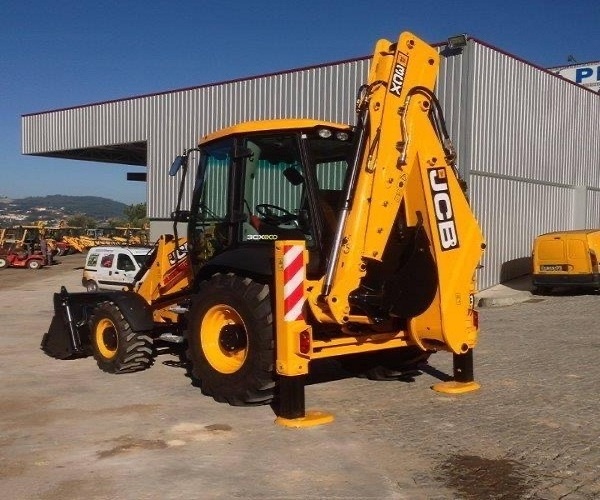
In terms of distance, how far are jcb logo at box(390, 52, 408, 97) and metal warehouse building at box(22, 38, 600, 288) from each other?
11.3m

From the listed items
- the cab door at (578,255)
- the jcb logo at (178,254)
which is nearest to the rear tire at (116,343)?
the jcb logo at (178,254)

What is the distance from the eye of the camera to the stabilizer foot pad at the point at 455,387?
723 centimetres

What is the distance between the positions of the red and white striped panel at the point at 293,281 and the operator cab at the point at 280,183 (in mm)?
409

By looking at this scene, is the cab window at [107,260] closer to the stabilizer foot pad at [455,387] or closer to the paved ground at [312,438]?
the paved ground at [312,438]

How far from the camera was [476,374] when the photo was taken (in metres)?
8.28

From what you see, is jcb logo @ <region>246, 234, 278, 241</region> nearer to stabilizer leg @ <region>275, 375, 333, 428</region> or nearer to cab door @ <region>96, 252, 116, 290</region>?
stabilizer leg @ <region>275, 375, 333, 428</region>

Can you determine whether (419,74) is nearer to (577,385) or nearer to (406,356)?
(406,356)

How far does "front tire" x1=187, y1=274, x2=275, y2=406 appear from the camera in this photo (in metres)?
6.36

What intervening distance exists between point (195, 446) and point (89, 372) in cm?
347

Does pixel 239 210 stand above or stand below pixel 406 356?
above

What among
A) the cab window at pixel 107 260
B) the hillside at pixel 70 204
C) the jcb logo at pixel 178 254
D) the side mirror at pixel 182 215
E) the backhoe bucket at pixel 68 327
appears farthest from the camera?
the hillside at pixel 70 204

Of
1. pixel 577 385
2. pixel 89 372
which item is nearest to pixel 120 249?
pixel 89 372

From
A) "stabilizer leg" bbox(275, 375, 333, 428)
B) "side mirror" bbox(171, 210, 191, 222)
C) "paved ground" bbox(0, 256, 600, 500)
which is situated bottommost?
"paved ground" bbox(0, 256, 600, 500)

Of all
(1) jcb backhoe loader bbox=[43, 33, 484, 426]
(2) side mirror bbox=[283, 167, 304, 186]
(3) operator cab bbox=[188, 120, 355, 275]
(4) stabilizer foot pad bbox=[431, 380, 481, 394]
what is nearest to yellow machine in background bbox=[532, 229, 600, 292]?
(4) stabilizer foot pad bbox=[431, 380, 481, 394]
